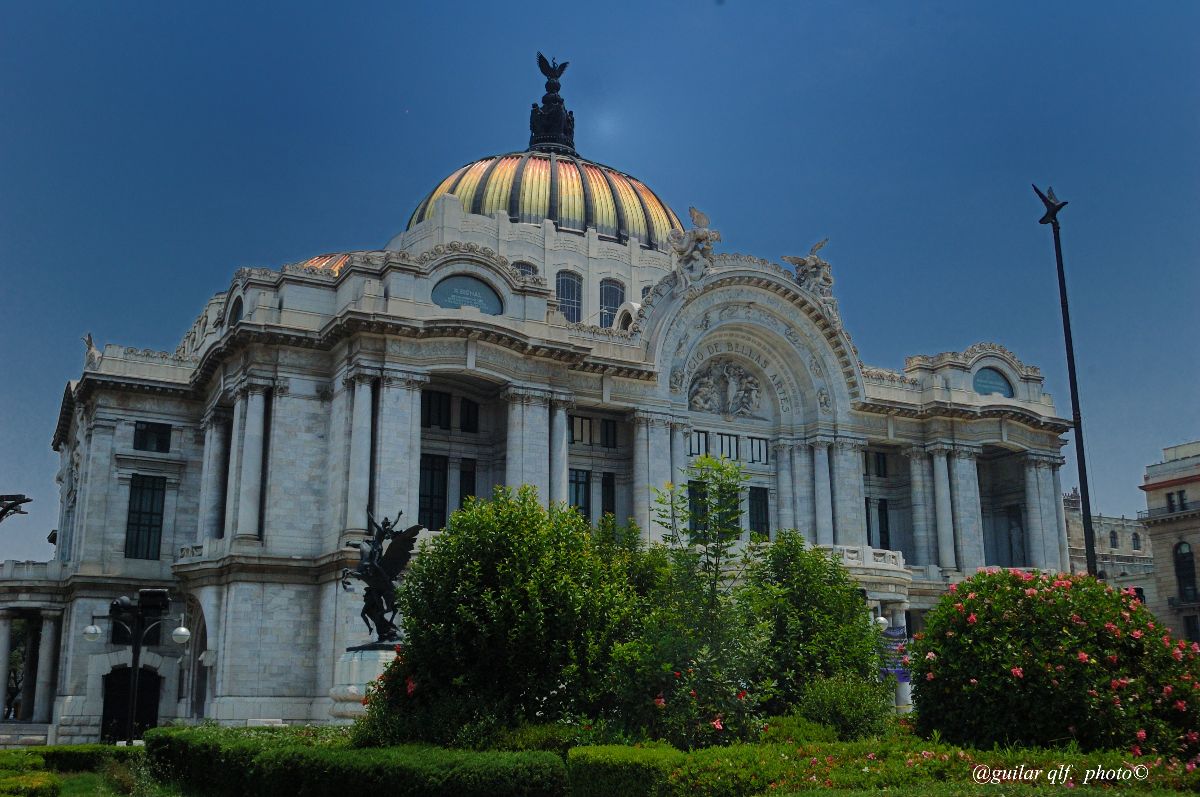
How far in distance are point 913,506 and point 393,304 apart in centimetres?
2809

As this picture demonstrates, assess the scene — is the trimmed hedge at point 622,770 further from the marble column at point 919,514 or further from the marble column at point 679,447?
the marble column at point 919,514

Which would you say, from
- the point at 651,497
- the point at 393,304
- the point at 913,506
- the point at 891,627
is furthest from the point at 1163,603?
the point at 393,304

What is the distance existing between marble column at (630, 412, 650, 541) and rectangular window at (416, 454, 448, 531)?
26.8 ft

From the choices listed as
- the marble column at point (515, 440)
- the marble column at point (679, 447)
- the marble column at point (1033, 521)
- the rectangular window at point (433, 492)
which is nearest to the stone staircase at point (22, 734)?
the rectangular window at point (433, 492)

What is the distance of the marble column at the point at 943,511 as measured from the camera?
186ft

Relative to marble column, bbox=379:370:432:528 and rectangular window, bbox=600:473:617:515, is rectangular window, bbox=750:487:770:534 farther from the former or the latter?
marble column, bbox=379:370:432:528

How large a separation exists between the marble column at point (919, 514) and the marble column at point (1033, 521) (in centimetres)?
538

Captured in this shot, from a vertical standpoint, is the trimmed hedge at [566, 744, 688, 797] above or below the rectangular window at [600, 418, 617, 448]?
below

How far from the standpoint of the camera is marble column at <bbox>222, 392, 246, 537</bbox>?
149 feet

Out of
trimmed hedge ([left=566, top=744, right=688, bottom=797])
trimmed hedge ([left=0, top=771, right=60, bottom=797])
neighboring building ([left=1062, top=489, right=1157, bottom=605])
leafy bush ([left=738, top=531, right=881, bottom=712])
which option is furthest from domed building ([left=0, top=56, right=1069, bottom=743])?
neighboring building ([left=1062, top=489, right=1157, bottom=605])

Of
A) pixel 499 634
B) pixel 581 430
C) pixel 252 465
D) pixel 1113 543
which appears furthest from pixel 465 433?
pixel 1113 543

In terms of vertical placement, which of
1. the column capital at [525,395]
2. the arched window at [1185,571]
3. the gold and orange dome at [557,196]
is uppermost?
the gold and orange dome at [557,196]

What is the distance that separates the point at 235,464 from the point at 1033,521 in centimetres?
3836

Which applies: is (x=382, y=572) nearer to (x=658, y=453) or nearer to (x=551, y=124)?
(x=658, y=453)
